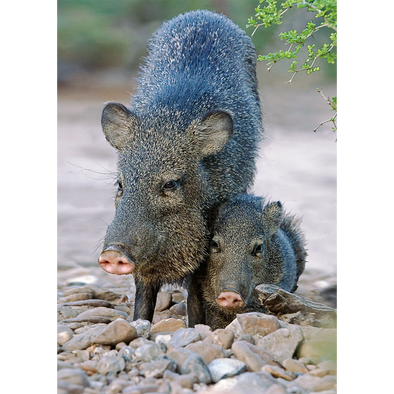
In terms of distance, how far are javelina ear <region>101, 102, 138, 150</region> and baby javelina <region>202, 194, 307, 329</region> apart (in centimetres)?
82

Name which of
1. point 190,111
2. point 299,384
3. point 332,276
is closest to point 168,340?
point 299,384

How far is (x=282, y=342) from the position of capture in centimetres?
330

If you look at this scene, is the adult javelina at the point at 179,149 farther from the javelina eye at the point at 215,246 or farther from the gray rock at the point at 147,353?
the gray rock at the point at 147,353

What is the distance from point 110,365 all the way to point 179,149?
1.51m

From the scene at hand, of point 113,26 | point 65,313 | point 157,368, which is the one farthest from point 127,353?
point 113,26

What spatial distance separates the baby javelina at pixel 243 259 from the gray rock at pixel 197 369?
797mm

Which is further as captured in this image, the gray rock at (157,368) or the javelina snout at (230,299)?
the javelina snout at (230,299)

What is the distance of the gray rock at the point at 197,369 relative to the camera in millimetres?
2941

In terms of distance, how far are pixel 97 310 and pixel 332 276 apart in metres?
1.56

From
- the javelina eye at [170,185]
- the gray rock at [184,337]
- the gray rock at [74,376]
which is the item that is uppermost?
the javelina eye at [170,185]

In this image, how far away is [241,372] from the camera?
3.02 m

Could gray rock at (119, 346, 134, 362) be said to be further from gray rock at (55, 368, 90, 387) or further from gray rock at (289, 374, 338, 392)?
gray rock at (289, 374, 338, 392)

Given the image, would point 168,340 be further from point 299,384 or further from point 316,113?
point 316,113

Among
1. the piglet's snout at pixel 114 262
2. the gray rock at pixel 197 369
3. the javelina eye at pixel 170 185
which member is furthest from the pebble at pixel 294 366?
the javelina eye at pixel 170 185
